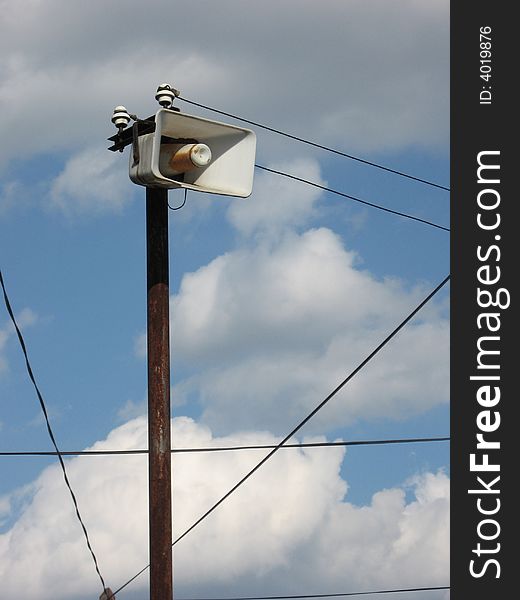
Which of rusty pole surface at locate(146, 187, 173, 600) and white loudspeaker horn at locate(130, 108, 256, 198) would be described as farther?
white loudspeaker horn at locate(130, 108, 256, 198)

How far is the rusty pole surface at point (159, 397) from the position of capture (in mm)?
7223

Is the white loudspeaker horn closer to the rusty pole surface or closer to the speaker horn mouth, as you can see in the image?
the speaker horn mouth

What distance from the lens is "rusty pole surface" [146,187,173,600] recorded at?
23.7 ft

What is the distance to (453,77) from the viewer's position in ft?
30.5

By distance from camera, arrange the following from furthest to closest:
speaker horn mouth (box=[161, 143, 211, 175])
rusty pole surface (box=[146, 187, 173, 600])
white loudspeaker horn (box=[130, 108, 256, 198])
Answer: speaker horn mouth (box=[161, 143, 211, 175]) < white loudspeaker horn (box=[130, 108, 256, 198]) < rusty pole surface (box=[146, 187, 173, 600])

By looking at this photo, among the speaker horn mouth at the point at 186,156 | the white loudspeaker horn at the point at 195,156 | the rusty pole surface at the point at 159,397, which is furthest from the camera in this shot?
the speaker horn mouth at the point at 186,156

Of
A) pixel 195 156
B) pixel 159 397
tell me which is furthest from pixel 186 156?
pixel 159 397

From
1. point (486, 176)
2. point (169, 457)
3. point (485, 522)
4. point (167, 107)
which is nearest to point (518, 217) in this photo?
point (486, 176)

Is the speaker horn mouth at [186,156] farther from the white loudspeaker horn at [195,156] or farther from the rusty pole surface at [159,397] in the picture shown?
the rusty pole surface at [159,397]

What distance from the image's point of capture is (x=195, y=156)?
24.7 ft

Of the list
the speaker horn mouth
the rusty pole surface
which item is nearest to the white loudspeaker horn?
the speaker horn mouth

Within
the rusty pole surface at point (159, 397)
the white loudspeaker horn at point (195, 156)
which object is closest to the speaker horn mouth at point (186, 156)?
the white loudspeaker horn at point (195, 156)

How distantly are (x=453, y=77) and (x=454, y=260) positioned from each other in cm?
170

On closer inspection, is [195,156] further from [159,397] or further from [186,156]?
[159,397]
